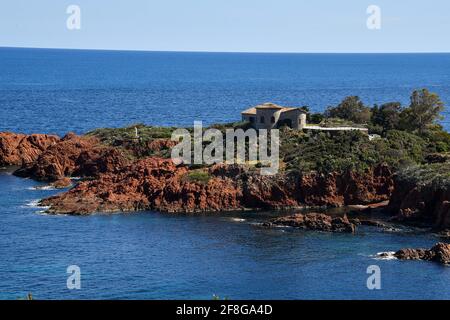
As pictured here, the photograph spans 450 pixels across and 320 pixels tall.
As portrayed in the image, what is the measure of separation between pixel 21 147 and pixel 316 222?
158 feet

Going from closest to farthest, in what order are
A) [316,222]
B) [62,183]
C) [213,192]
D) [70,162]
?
[316,222] → [213,192] → [62,183] → [70,162]

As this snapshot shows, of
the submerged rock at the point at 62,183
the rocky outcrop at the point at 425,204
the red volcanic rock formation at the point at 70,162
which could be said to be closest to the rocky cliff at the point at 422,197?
the rocky outcrop at the point at 425,204

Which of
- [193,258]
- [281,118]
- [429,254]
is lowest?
[193,258]

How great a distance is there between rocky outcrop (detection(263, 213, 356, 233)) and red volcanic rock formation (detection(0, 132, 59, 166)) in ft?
133

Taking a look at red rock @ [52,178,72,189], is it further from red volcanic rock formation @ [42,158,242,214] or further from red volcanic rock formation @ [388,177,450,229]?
red volcanic rock formation @ [388,177,450,229]

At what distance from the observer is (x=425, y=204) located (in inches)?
2874

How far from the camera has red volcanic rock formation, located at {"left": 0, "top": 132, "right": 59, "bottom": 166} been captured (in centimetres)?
10250

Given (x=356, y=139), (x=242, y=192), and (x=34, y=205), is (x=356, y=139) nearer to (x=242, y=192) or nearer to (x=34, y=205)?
(x=242, y=192)

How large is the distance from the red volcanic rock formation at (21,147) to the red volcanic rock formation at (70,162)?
15.5ft

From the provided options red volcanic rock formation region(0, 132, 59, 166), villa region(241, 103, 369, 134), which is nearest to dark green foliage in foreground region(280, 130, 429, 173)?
villa region(241, 103, 369, 134)

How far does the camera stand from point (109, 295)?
167ft

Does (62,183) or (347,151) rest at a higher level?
(347,151)

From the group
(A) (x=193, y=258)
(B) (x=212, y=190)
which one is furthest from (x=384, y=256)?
(B) (x=212, y=190)
